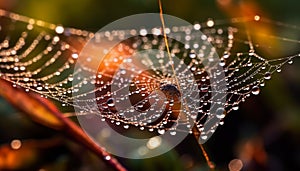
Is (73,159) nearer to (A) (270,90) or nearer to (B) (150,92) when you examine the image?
(B) (150,92)

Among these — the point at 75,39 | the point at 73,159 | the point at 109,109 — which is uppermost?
the point at 75,39

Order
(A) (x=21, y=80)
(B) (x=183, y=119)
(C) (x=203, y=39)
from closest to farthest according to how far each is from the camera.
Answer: (B) (x=183, y=119) < (A) (x=21, y=80) < (C) (x=203, y=39)

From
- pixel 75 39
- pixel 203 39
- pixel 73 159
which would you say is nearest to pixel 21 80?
pixel 73 159

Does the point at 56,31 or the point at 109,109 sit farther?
the point at 56,31

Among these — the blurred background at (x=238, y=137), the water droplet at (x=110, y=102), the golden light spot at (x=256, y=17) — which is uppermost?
the golden light spot at (x=256, y=17)

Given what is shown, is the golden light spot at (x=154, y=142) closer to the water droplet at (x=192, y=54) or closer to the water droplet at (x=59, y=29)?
the water droplet at (x=192, y=54)

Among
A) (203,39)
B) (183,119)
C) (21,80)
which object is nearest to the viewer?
(183,119)

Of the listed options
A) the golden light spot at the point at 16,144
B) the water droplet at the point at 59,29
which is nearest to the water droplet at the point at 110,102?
the golden light spot at the point at 16,144
